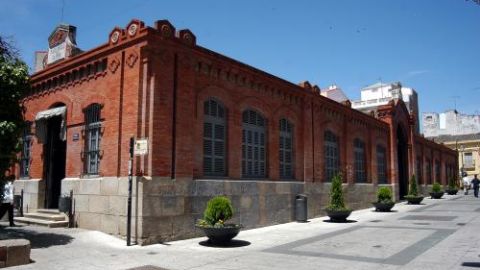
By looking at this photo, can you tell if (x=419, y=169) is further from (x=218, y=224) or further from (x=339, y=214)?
(x=218, y=224)

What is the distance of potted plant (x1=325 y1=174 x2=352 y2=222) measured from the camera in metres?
18.9

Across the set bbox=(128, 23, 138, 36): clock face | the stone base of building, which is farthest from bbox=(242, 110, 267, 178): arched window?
bbox=(128, 23, 138, 36): clock face

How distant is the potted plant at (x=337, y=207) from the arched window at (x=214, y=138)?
586 centimetres

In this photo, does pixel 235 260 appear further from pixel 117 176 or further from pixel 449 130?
pixel 449 130

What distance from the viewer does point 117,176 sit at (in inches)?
516

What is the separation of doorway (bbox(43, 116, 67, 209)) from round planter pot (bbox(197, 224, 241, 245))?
754cm

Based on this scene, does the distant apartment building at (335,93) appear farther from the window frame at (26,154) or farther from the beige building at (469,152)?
the beige building at (469,152)

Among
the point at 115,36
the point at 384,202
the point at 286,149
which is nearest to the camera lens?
the point at 115,36

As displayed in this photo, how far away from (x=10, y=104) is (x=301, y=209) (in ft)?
38.9

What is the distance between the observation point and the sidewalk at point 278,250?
973cm

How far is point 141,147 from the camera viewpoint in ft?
39.4

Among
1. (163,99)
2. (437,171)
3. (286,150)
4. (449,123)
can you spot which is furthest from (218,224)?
(449,123)

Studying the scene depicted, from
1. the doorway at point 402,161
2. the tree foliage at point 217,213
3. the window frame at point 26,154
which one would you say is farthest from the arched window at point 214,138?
the doorway at point 402,161

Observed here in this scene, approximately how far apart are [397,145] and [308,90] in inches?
601
